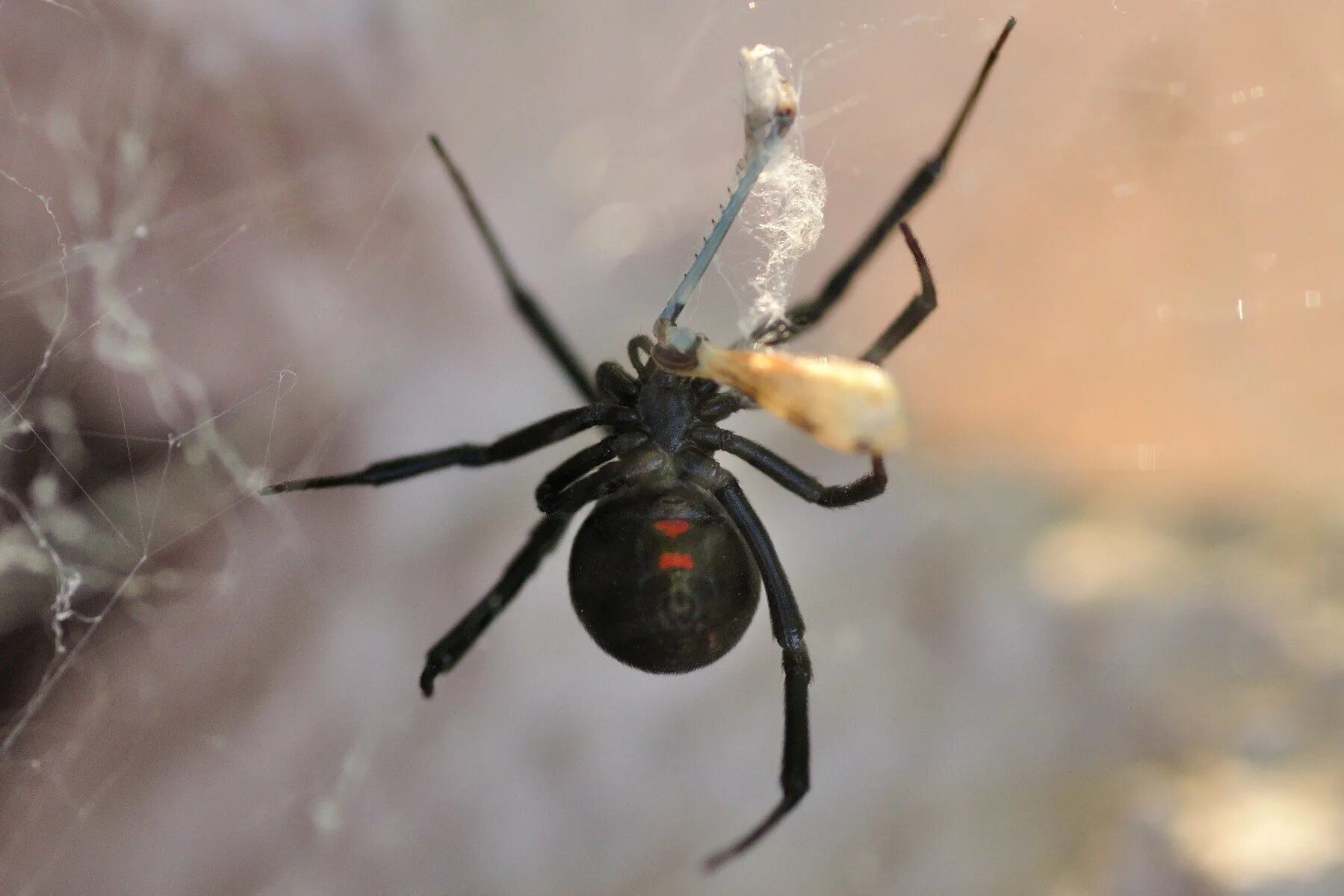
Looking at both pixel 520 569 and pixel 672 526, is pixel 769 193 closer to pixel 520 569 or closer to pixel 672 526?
pixel 672 526

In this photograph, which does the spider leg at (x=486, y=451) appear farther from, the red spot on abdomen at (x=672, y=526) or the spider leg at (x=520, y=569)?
the red spot on abdomen at (x=672, y=526)

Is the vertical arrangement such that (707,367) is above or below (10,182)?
below

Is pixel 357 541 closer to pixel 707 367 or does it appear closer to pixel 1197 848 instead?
pixel 707 367

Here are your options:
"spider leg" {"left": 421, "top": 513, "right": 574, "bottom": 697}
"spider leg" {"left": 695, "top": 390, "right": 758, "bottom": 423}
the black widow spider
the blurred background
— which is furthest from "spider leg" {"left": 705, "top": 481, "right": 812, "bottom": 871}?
the blurred background

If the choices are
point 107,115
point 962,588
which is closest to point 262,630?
point 107,115

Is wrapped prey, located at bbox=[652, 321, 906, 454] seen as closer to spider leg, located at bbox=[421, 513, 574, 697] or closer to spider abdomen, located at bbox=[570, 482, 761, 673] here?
spider abdomen, located at bbox=[570, 482, 761, 673]

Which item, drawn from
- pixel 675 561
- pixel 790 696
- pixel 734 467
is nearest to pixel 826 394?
pixel 675 561

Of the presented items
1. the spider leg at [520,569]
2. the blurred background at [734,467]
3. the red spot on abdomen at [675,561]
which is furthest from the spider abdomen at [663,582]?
the blurred background at [734,467]
